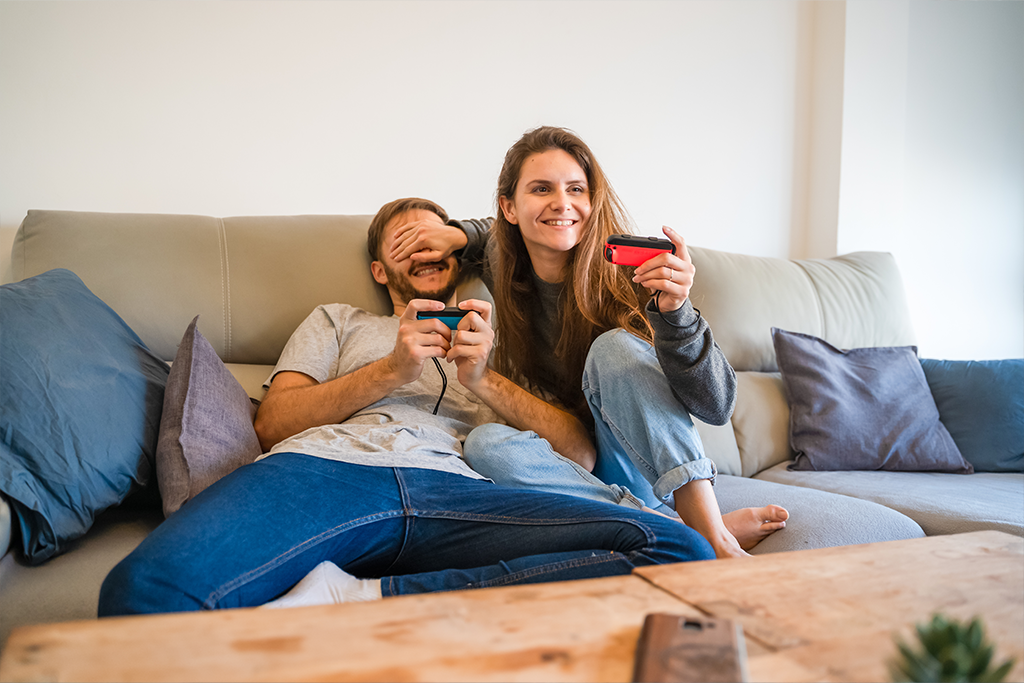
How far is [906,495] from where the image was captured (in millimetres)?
1444

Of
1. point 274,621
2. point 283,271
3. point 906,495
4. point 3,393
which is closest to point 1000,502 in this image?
point 906,495

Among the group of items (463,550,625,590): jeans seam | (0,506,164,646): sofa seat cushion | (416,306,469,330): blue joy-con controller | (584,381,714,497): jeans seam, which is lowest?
(0,506,164,646): sofa seat cushion

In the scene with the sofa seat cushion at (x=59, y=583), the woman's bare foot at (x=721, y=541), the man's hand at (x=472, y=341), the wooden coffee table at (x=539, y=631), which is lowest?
the woman's bare foot at (x=721, y=541)

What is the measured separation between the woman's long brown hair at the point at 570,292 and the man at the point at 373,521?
0.70ft

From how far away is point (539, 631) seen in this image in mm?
522

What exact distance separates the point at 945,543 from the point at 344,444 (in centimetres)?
87

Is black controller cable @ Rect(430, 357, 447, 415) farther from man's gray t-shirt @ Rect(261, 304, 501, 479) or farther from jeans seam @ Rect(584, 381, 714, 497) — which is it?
jeans seam @ Rect(584, 381, 714, 497)

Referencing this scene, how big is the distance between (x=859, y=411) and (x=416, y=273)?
118cm

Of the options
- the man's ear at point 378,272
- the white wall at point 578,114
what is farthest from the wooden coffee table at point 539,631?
the white wall at point 578,114

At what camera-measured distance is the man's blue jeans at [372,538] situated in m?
0.79

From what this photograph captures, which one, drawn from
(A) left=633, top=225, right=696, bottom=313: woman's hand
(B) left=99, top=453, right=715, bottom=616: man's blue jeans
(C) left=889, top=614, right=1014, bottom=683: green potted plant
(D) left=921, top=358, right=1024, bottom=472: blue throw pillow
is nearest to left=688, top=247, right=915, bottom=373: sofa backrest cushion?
(D) left=921, top=358, right=1024, bottom=472: blue throw pillow

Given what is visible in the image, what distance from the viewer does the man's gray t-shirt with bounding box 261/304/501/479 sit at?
113cm

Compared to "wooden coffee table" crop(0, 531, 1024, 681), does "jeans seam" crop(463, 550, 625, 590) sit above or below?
below

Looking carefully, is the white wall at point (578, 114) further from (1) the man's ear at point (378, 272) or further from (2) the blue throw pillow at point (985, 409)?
(2) the blue throw pillow at point (985, 409)
